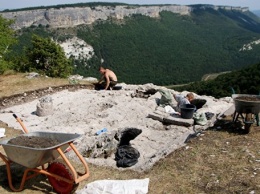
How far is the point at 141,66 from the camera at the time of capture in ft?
369

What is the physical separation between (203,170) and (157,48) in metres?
127

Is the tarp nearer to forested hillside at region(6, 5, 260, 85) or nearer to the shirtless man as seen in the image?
the shirtless man

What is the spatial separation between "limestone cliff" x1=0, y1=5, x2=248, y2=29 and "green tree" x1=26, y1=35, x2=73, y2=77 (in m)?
92.2

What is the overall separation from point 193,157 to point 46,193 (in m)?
3.46

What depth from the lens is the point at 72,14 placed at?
136 m

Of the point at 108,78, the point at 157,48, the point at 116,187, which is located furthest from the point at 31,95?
the point at 157,48

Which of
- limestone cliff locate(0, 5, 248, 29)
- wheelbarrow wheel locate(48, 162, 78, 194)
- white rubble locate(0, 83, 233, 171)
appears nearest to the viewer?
wheelbarrow wheel locate(48, 162, 78, 194)

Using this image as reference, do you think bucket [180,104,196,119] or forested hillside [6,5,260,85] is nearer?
bucket [180,104,196,119]

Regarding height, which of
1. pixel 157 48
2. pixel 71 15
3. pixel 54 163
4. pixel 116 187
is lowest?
pixel 157 48

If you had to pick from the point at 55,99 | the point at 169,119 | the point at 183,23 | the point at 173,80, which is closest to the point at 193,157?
the point at 169,119

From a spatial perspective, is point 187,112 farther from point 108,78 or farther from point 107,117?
point 108,78

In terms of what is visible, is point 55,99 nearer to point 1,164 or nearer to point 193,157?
point 1,164

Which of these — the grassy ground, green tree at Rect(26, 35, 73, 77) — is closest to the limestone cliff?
green tree at Rect(26, 35, 73, 77)

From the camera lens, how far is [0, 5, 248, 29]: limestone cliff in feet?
393
